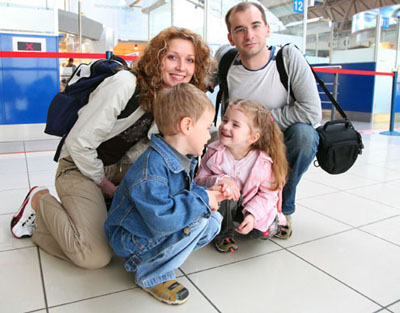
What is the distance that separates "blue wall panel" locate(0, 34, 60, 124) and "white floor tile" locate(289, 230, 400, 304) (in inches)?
153

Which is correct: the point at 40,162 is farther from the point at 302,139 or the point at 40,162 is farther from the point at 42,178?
the point at 302,139

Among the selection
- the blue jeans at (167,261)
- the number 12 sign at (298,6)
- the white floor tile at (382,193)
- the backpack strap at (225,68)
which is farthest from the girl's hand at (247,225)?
the number 12 sign at (298,6)

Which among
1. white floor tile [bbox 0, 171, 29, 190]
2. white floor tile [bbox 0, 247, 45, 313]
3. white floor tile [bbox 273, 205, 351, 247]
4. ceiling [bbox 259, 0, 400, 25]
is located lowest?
white floor tile [bbox 0, 247, 45, 313]

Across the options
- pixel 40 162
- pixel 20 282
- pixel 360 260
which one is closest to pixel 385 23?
pixel 40 162

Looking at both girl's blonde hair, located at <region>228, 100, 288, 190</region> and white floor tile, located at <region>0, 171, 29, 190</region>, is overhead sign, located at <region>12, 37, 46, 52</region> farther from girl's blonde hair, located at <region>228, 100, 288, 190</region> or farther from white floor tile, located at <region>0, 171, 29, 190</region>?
girl's blonde hair, located at <region>228, 100, 288, 190</region>

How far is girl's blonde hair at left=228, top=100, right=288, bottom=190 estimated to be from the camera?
4.99ft

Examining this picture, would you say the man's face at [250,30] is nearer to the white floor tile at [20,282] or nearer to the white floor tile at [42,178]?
the white floor tile at [20,282]

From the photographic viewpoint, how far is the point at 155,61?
59.7 inches

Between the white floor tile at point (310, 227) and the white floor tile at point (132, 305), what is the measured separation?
62 centimetres

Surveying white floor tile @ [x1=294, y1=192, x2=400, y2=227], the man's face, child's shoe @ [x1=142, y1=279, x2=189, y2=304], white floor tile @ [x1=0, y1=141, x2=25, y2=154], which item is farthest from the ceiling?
child's shoe @ [x1=142, y1=279, x2=189, y2=304]

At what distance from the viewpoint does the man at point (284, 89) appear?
5.57ft

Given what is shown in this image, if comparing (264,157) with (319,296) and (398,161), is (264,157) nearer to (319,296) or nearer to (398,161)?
(319,296)

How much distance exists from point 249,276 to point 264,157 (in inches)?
19.1

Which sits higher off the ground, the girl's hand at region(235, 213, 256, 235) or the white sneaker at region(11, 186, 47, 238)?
the girl's hand at region(235, 213, 256, 235)
